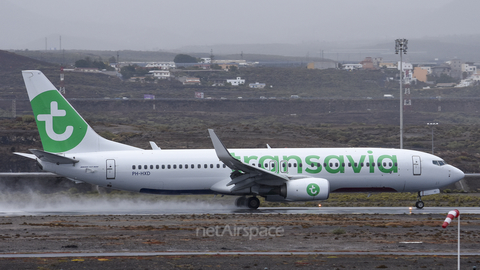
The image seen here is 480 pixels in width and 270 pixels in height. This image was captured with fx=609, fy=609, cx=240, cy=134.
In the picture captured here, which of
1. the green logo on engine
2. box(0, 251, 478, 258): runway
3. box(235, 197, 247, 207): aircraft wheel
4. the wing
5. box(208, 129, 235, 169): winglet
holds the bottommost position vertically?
box(235, 197, 247, 207): aircraft wheel

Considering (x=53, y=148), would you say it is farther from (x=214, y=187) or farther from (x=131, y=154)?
(x=214, y=187)

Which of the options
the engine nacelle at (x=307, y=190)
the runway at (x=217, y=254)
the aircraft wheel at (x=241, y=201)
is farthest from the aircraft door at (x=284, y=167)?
the runway at (x=217, y=254)

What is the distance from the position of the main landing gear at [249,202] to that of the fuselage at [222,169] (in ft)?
6.15

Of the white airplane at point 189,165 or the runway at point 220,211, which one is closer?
the runway at point 220,211

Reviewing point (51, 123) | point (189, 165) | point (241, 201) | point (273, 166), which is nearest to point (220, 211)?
point (241, 201)

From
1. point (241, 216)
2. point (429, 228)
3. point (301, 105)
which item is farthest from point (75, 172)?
point (301, 105)

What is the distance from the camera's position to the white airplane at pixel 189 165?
3388cm

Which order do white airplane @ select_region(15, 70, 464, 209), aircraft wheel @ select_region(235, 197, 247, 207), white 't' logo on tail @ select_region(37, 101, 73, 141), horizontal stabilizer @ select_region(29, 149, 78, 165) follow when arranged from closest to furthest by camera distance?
horizontal stabilizer @ select_region(29, 149, 78, 165) → white airplane @ select_region(15, 70, 464, 209) → white 't' logo on tail @ select_region(37, 101, 73, 141) → aircraft wheel @ select_region(235, 197, 247, 207)

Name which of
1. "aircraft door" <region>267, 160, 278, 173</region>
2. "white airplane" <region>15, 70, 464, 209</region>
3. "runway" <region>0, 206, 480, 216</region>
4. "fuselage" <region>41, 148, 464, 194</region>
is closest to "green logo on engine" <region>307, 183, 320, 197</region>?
"runway" <region>0, 206, 480, 216</region>

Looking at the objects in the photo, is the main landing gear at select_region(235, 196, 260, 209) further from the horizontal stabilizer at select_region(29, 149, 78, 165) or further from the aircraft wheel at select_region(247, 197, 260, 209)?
the horizontal stabilizer at select_region(29, 149, 78, 165)

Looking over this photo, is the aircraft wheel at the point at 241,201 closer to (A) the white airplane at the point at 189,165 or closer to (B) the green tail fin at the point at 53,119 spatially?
(A) the white airplane at the point at 189,165

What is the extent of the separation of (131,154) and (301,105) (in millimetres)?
129888

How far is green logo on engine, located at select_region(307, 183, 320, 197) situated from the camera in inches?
1266

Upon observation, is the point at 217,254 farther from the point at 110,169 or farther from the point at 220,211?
the point at 110,169
